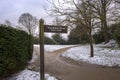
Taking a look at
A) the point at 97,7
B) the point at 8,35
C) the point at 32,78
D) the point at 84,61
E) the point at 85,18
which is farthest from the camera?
the point at 97,7

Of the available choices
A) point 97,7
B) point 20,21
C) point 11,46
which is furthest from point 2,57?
point 20,21

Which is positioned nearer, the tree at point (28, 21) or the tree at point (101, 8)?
the tree at point (101, 8)

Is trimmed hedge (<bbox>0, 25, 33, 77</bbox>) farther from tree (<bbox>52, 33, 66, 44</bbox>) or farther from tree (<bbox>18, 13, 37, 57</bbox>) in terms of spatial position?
tree (<bbox>52, 33, 66, 44</bbox>)

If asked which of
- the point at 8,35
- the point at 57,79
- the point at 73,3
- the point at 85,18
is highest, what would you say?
the point at 73,3

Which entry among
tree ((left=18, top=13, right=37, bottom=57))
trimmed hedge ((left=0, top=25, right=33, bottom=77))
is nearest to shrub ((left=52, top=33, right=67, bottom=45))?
tree ((left=18, top=13, right=37, bottom=57))

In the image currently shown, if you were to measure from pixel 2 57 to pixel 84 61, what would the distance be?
323 inches

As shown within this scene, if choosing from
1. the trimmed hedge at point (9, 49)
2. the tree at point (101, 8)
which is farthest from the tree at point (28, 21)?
the trimmed hedge at point (9, 49)

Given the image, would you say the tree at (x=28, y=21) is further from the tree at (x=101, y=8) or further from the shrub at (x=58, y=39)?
the tree at (x=101, y=8)

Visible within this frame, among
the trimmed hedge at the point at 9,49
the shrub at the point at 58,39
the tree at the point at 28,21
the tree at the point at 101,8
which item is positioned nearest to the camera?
the trimmed hedge at the point at 9,49

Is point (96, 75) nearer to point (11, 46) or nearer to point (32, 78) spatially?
point (32, 78)

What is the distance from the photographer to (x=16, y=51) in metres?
10.0

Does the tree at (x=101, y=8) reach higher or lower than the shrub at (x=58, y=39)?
higher

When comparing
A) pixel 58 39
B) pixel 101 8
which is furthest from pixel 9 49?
pixel 58 39

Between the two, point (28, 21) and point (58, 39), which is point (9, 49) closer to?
point (28, 21)
